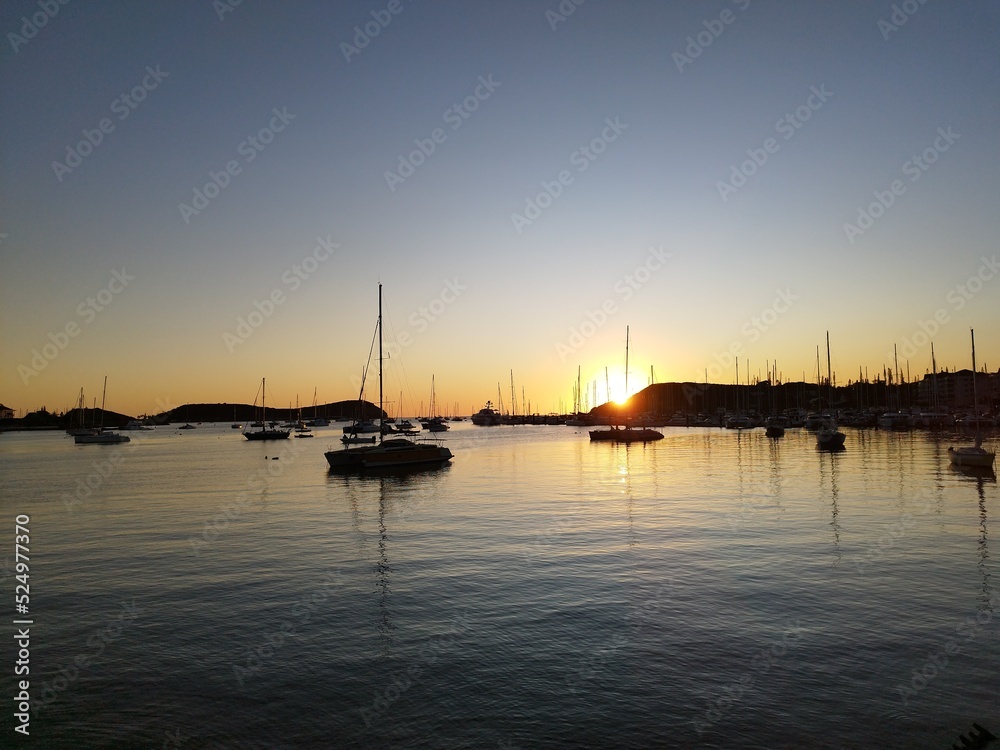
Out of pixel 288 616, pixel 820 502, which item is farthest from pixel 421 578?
pixel 820 502

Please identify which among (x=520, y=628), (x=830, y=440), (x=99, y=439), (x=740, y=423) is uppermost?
(x=740, y=423)

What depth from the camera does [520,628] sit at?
1543 centimetres

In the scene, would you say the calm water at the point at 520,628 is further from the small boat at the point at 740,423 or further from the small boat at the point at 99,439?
the small boat at the point at 740,423

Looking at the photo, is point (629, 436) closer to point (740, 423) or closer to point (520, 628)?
point (740, 423)

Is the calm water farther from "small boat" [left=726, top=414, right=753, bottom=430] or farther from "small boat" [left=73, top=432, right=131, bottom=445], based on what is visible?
"small boat" [left=726, top=414, right=753, bottom=430]

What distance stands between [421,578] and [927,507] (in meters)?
27.8

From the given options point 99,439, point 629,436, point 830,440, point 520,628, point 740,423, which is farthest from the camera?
point 740,423

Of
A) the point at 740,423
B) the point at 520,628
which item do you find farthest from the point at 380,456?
the point at 740,423

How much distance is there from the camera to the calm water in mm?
10953

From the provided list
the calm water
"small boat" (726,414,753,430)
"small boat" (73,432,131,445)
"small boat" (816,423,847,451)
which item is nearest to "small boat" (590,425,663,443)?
"small boat" (816,423,847,451)

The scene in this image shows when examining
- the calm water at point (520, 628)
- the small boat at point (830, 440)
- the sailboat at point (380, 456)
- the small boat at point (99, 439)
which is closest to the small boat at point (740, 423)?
the small boat at point (830, 440)

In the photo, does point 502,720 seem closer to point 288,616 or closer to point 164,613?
point 288,616

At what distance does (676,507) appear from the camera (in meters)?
35.8

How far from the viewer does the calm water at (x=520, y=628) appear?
35.9 feet
